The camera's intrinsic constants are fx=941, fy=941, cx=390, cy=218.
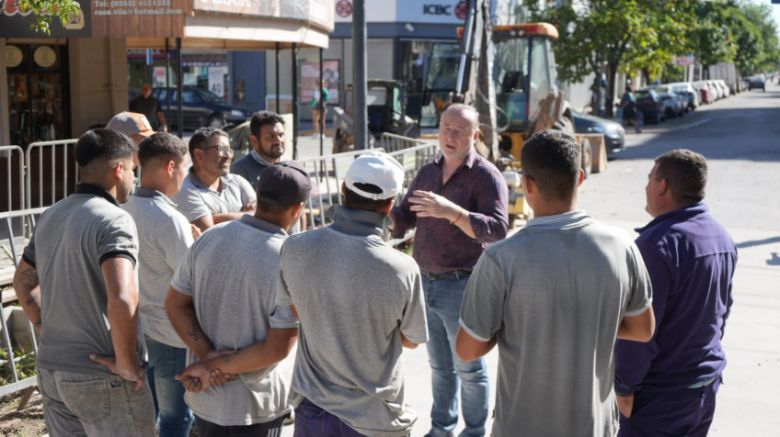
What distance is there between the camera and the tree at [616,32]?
34.6 meters

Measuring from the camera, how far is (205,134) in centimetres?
504

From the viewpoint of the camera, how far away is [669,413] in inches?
150

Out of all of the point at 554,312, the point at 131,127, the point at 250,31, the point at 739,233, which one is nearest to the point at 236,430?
the point at 554,312

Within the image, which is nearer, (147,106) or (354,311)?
(354,311)

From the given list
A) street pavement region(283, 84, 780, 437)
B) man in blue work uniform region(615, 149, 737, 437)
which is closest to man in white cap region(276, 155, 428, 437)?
man in blue work uniform region(615, 149, 737, 437)

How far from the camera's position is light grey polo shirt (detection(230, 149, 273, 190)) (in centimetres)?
586

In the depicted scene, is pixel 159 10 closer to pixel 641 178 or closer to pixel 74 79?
pixel 74 79

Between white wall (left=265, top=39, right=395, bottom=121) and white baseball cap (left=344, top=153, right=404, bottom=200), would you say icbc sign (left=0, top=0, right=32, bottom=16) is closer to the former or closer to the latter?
white baseball cap (left=344, top=153, right=404, bottom=200)

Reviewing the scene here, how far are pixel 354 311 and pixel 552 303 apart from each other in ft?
2.36

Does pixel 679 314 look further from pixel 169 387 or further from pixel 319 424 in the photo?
pixel 169 387

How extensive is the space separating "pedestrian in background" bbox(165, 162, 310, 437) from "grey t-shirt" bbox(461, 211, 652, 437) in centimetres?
77

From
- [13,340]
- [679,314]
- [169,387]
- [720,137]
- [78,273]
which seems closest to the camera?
[78,273]

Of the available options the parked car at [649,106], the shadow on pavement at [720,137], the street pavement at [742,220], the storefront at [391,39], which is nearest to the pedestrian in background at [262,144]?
the street pavement at [742,220]

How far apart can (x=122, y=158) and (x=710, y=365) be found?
2.51 metres
